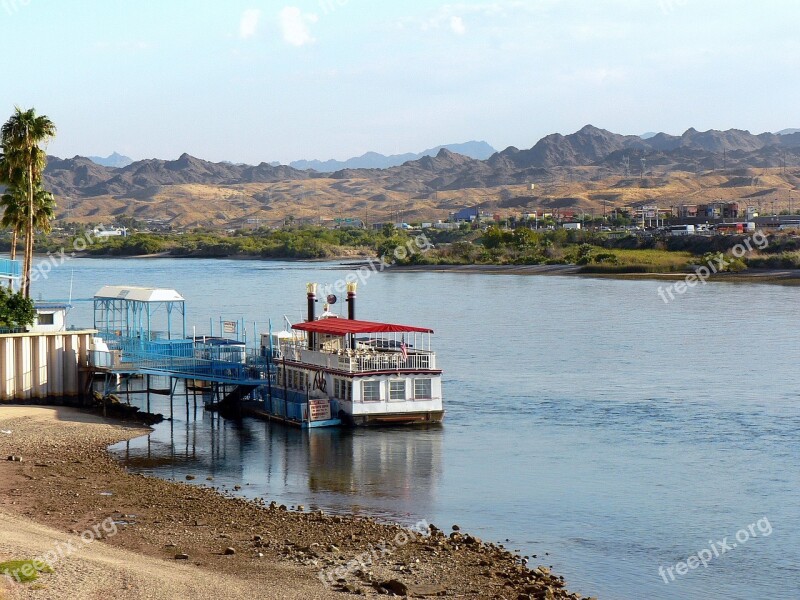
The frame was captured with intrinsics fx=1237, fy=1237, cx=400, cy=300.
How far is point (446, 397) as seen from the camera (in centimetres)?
5131

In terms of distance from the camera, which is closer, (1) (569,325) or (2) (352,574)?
(2) (352,574)

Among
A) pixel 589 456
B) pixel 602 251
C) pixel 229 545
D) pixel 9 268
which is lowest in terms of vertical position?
pixel 589 456

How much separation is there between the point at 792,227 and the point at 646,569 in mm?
140685

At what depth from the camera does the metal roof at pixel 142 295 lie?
48.9 metres

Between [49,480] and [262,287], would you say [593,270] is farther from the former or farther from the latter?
[49,480]

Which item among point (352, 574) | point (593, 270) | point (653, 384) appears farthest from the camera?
point (593, 270)

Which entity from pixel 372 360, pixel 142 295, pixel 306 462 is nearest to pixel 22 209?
pixel 142 295

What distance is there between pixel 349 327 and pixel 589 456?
10.3m

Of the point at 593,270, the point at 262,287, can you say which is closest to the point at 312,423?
the point at 262,287

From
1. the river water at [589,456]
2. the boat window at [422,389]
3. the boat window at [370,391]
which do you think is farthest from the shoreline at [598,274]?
the boat window at [370,391]

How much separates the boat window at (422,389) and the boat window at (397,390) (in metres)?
0.48

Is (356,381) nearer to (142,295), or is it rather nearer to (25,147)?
(142,295)

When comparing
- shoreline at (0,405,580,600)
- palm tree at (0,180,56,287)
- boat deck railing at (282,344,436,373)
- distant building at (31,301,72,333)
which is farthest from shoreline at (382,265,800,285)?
shoreline at (0,405,580,600)

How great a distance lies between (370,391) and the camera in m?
43.7
